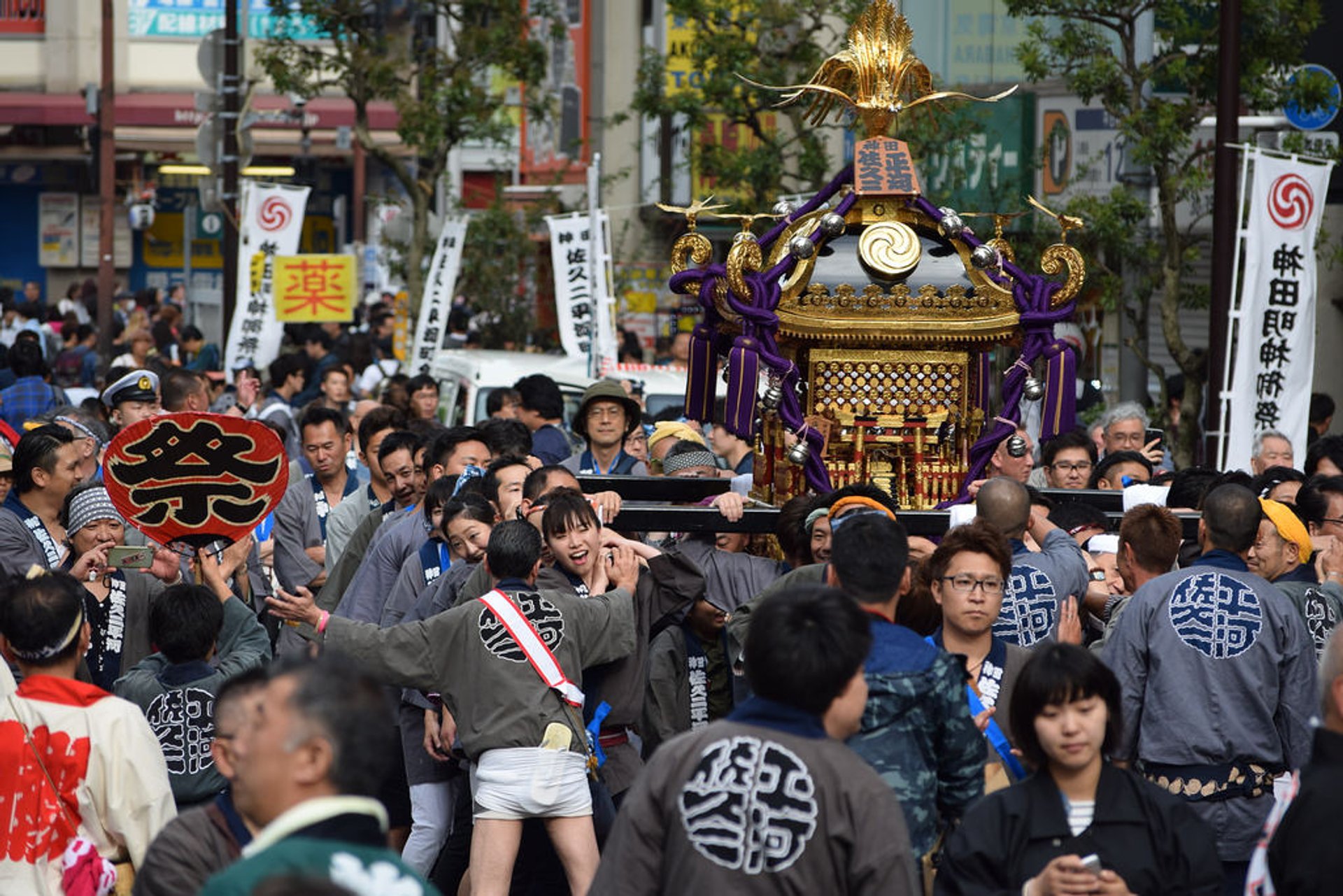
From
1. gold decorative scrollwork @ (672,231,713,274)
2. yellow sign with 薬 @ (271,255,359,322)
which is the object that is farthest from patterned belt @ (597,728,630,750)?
yellow sign with 薬 @ (271,255,359,322)

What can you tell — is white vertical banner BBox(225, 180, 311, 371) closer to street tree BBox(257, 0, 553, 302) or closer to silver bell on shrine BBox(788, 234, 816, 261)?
street tree BBox(257, 0, 553, 302)

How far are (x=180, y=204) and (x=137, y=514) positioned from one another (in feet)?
102

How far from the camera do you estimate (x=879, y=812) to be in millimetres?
4121

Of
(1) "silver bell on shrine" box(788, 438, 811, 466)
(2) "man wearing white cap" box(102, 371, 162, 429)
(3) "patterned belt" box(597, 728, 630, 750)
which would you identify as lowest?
(3) "patterned belt" box(597, 728, 630, 750)

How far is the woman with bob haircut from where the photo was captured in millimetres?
4316

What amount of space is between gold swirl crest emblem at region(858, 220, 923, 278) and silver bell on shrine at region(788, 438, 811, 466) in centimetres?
82

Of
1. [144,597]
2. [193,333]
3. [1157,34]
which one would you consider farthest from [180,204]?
[144,597]

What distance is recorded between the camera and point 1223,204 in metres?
12.1

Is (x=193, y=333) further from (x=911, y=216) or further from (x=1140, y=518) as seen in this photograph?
(x=1140, y=518)

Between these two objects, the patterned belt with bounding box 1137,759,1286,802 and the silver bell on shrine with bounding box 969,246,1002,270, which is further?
the silver bell on shrine with bounding box 969,246,1002,270

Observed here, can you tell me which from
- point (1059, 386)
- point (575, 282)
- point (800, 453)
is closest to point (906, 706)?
point (800, 453)

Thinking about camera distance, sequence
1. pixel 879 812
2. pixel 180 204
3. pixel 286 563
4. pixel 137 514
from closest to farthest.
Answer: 1. pixel 879 812
2. pixel 137 514
3. pixel 286 563
4. pixel 180 204

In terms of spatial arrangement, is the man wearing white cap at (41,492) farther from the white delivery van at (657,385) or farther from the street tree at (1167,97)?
the street tree at (1167,97)

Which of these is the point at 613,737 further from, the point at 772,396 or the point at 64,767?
the point at 64,767
